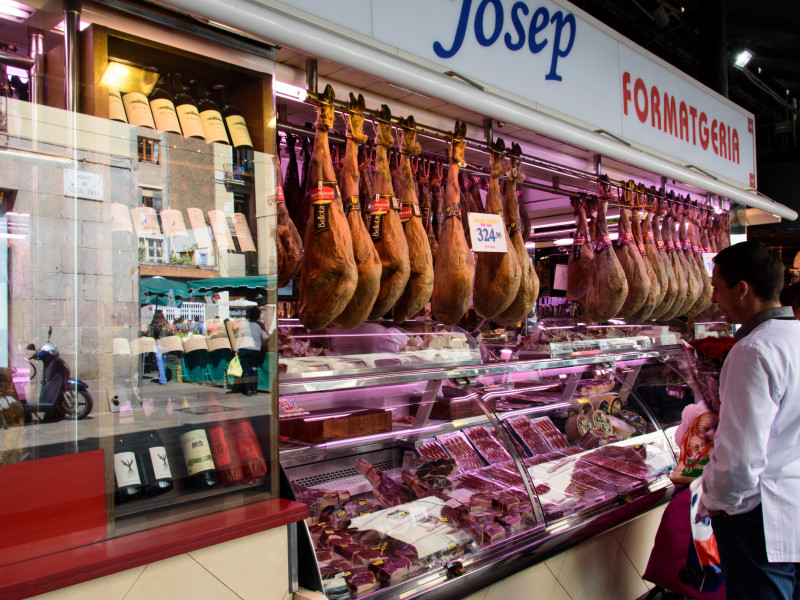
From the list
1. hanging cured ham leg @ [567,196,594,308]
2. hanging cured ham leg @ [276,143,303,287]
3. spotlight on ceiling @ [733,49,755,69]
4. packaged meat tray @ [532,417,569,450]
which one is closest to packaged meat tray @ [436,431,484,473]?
packaged meat tray @ [532,417,569,450]

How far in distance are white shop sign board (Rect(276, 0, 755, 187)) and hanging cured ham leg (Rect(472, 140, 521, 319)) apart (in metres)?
0.50

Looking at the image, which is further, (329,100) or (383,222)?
(383,222)

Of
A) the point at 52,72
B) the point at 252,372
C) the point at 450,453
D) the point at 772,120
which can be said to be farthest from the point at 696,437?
the point at 772,120

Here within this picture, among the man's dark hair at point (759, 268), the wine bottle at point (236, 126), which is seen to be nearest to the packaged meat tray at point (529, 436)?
the man's dark hair at point (759, 268)

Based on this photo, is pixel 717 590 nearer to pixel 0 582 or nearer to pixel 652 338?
pixel 652 338

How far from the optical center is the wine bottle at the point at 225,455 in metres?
2.18

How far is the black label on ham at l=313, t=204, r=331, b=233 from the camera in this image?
2.56 m

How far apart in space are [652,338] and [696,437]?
2.07 meters

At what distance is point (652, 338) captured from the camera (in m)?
5.30

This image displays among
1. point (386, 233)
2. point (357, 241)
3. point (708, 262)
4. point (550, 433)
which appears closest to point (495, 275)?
point (386, 233)

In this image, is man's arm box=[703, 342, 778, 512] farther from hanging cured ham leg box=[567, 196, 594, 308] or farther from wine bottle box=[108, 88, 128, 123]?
wine bottle box=[108, 88, 128, 123]

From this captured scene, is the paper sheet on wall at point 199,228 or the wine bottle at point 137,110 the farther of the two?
the paper sheet on wall at point 199,228

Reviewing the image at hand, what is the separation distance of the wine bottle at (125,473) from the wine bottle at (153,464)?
23 mm

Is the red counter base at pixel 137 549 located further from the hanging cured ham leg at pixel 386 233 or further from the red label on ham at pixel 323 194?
the red label on ham at pixel 323 194
